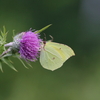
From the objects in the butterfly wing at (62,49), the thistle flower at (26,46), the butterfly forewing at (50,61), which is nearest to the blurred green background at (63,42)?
the butterfly forewing at (50,61)

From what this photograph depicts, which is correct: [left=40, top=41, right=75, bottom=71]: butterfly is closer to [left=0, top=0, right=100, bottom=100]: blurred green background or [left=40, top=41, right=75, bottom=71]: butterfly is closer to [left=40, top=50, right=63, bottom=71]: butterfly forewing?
[left=40, top=50, right=63, bottom=71]: butterfly forewing

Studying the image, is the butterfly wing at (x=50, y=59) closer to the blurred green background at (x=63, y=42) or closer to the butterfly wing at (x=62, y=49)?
the butterfly wing at (x=62, y=49)

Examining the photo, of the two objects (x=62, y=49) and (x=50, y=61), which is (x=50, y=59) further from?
(x=62, y=49)

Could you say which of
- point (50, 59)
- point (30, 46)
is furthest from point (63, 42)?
point (30, 46)

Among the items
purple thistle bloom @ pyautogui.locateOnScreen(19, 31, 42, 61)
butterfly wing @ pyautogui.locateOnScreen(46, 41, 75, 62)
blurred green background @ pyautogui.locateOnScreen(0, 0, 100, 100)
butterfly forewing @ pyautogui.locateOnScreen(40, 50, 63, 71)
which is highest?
purple thistle bloom @ pyautogui.locateOnScreen(19, 31, 42, 61)

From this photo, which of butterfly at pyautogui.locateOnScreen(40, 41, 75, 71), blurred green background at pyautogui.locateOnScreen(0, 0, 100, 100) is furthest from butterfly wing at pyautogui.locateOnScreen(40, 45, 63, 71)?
blurred green background at pyautogui.locateOnScreen(0, 0, 100, 100)
